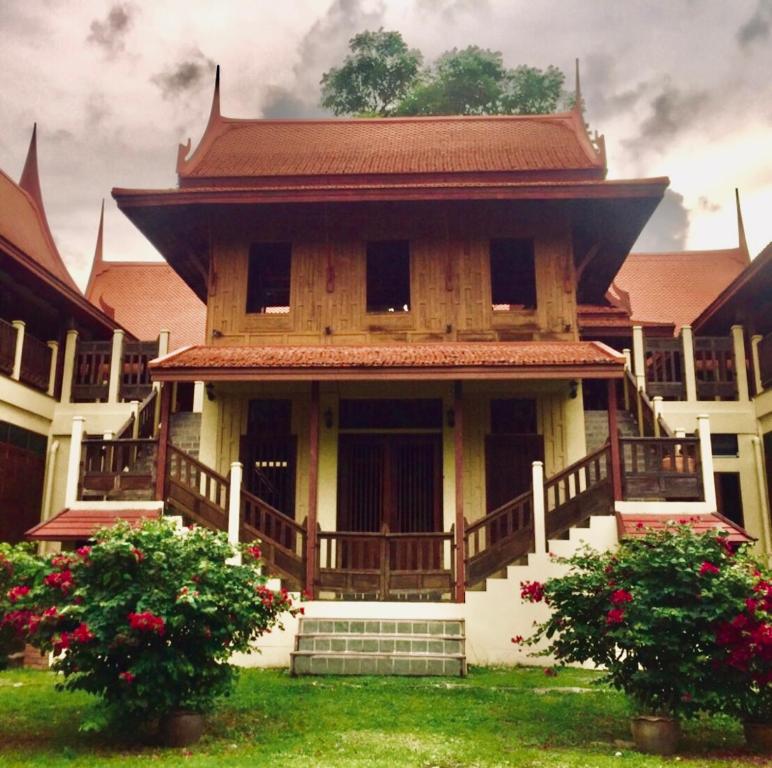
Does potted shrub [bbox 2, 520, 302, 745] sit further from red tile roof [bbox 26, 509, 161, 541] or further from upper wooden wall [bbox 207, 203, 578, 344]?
upper wooden wall [bbox 207, 203, 578, 344]

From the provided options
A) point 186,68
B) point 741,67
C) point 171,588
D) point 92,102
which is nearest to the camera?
point 171,588

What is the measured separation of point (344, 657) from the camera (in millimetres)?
10234

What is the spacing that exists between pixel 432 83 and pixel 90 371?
17657 mm

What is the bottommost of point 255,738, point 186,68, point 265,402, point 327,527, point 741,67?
point 255,738

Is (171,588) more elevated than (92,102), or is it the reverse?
(92,102)

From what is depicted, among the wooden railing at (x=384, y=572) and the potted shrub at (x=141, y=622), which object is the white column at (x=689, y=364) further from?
the potted shrub at (x=141, y=622)

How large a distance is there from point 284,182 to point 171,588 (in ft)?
33.3

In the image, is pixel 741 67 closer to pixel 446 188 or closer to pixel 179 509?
pixel 446 188

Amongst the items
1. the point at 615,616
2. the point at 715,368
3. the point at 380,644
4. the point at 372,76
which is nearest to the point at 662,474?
the point at 380,644

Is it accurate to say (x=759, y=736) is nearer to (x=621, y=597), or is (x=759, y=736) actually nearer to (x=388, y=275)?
(x=621, y=597)

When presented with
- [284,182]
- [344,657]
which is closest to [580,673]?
[344,657]

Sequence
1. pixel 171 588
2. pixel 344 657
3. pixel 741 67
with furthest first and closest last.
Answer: pixel 741 67 → pixel 344 657 → pixel 171 588

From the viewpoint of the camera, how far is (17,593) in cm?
675

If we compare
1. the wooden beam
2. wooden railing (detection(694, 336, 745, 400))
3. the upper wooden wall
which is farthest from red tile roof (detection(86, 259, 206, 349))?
the wooden beam
